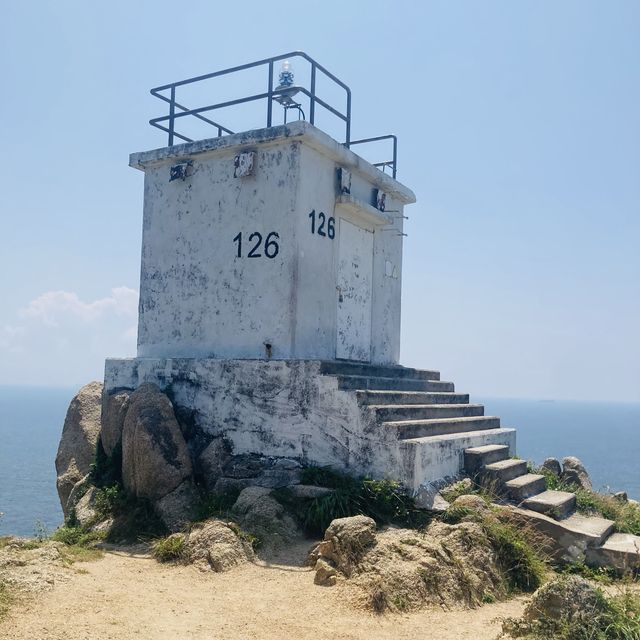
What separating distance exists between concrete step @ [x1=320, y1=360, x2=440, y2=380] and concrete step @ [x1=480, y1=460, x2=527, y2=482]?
6.68 ft

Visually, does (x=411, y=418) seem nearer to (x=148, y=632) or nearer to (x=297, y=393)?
(x=297, y=393)

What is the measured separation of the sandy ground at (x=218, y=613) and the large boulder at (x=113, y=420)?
10.5 ft

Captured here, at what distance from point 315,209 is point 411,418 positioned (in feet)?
10.9

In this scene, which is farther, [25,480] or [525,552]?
[25,480]

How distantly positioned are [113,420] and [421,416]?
4.45 metres

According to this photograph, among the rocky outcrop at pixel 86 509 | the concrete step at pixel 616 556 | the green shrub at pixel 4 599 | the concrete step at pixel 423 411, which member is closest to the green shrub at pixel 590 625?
the concrete step at pixel 616 556

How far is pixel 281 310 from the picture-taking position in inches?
380

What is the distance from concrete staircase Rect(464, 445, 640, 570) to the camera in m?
7.48

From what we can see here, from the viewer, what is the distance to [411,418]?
9.06m

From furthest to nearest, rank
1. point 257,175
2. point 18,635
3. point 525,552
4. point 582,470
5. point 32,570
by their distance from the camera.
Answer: point 582,470, point 257,175, point 525,552, point 32,570, point 18,635

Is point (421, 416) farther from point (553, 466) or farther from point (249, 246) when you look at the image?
point (553, 466)

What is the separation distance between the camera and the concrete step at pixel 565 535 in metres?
7.52

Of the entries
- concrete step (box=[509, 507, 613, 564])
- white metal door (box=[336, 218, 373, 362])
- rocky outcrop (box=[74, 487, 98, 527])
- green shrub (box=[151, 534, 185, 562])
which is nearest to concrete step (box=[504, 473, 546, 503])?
concrete step (box=[509, 507, 613, 564])

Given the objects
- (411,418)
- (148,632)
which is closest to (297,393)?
(411,418)
